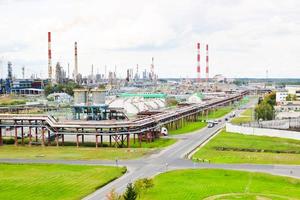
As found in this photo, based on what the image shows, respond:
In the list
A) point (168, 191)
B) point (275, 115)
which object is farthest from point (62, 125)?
point (275, 115)

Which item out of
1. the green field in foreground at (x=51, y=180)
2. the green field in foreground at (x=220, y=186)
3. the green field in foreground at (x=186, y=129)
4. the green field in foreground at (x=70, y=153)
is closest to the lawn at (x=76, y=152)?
the green field in foreground at (x=70, y=153)

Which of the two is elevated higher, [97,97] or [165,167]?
[97,97]

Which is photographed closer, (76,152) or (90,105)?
(76,152)

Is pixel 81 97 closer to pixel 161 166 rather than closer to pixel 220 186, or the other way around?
pixel 161 166

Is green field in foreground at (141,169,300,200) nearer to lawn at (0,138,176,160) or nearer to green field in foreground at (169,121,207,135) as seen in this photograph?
lawn at (0,138,176,160)

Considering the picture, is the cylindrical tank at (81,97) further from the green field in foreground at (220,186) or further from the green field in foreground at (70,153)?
the green field in foreground at (220,186)

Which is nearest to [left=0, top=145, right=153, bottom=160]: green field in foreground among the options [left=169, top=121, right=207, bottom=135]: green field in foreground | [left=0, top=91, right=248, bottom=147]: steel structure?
[left=0, top=91, right=248, bottom=147]: steel structure

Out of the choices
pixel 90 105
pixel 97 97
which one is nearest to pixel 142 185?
pixel 90 105
